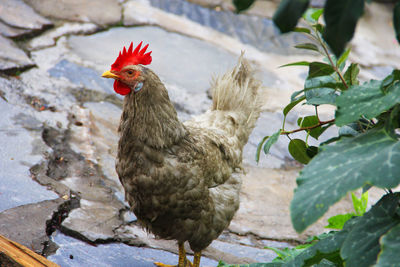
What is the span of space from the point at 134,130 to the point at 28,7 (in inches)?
158

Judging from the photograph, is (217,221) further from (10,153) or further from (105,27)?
(105,27)

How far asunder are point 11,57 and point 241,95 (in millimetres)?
2556

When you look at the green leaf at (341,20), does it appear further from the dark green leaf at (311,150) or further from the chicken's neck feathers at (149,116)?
the chicken's neck feathers at (149,116)

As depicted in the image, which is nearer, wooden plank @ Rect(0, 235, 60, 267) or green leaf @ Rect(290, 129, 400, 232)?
green leaf @ Rect(290, 129, 400, 232)

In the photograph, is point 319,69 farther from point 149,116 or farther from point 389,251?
point 149,116

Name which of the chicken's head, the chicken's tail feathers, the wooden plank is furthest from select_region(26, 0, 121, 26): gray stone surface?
the wooden plank

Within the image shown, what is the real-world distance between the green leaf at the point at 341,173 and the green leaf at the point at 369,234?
0.21 metres

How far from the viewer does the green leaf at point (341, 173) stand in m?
0.92

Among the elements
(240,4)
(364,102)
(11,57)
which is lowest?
(11,57)

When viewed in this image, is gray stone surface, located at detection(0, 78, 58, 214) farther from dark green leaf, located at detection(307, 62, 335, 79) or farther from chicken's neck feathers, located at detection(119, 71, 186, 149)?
dark green leaf, located at detection(307, 62, 335, 79)

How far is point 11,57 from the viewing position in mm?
4664

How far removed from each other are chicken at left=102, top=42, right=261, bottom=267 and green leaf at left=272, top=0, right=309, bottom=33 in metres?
1.55

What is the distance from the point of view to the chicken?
2422mm

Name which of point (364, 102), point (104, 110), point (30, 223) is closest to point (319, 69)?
point (364, 102)
